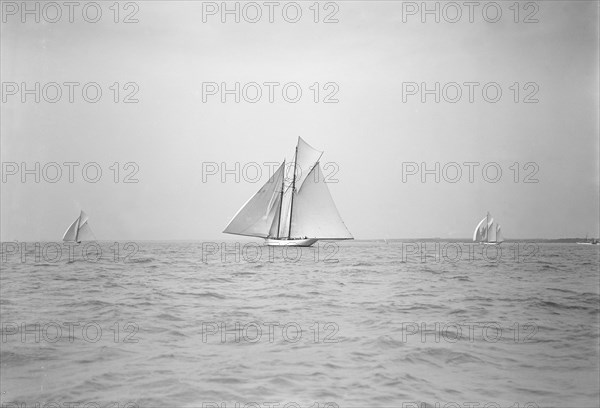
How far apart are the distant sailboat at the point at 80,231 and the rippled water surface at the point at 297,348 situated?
62438mm

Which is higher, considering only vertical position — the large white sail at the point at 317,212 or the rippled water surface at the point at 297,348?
the large white sail at the point at 317,212

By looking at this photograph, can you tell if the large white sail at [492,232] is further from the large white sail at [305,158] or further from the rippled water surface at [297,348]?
the rippled water surface at [297,348]

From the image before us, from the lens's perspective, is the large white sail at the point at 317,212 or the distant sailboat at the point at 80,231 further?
the distant sailboat at the point at 80,231

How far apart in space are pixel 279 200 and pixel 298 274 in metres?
26.0

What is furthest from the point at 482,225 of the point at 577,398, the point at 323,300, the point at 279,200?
the point at 577,398

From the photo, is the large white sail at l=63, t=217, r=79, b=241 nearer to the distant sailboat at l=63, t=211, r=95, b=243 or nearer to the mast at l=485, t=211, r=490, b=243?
the distant sailboat at l=63, t=211, r=95, b=243

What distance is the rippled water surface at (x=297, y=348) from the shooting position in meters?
6.72

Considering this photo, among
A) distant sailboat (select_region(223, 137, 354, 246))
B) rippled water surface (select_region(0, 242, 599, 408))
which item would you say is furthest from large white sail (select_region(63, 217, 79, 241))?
rippled water surface (select_region(0, 242, 599, 408))

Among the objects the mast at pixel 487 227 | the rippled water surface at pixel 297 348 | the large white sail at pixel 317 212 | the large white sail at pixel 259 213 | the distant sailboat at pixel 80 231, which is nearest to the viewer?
the rippled water surface at pixel 297 348

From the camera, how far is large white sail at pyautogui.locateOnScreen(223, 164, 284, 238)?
152ft

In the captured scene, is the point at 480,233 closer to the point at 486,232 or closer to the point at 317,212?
the point at 486,232

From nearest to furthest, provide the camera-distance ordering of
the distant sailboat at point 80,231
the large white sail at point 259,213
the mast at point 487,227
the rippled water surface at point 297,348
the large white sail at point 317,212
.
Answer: the rippled water surface at point 297,348, the large white sail at point 259,213, the large white sail at point 317,212, the distant sailboat at point 80,231, the mast at point 487,227

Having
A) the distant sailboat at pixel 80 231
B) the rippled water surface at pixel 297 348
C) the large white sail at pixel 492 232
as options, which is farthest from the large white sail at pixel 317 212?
the large white sail at pixel 492 232

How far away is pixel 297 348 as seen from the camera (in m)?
8.77
